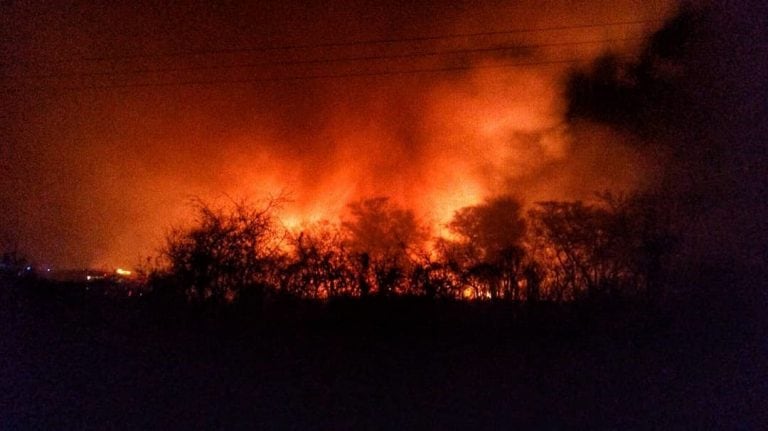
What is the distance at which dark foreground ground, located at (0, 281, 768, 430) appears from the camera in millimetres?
9055

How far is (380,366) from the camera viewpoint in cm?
1218

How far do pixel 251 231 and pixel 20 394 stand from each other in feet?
27.2

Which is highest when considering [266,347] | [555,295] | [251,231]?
[251,231]

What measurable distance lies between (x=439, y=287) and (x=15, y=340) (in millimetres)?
8712

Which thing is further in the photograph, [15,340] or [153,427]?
[15,340]

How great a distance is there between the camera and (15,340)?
44.2 feet

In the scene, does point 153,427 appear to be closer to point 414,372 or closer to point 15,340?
point 414,372

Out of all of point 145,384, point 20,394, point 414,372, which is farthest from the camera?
point 414,372

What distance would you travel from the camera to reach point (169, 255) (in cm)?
1798

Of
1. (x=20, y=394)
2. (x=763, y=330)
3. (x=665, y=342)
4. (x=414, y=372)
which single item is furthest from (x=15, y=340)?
(x=763, y=330)

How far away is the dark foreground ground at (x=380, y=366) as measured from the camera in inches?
356

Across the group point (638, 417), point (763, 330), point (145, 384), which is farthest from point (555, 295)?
point (145, 384)

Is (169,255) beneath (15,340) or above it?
above

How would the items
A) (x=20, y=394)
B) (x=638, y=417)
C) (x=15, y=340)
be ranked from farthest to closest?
(x=15, y=340), (x=20, y=394), (x=638, y=417)
